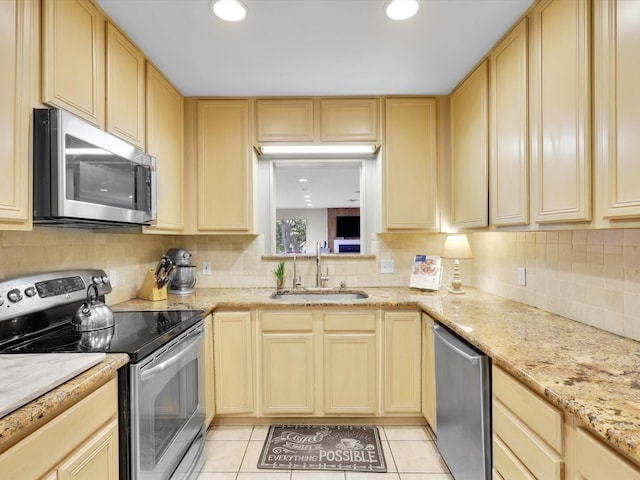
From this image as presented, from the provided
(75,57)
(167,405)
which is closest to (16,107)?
(75,57)

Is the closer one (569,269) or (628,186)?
(628,186)

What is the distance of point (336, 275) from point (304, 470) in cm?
140

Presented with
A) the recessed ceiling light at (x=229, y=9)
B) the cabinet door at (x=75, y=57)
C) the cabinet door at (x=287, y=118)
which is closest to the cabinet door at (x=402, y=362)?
the cabinet door at (x=287, y=118)

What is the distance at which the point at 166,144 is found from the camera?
7.45 feet

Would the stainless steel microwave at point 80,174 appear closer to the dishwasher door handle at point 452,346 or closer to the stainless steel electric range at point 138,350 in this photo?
the stainless steel electric range at point 138,350

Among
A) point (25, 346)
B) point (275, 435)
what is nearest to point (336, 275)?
point (275, 435)

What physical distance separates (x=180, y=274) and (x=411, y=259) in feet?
6.02

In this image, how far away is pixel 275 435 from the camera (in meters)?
2.20

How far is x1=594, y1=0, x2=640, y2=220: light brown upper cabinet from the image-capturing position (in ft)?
3.44

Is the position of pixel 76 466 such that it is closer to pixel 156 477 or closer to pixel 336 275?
pixel 156 477

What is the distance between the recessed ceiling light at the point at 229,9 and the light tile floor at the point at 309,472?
92.4 inches

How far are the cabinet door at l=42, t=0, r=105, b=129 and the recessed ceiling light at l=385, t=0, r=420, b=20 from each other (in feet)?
4.46

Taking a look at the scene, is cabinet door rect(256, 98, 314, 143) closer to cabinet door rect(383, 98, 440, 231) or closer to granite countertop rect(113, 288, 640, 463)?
cabinet door rect(383, 98, 440, 231)

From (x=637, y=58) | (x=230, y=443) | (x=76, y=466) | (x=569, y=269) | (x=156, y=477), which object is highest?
(x=637, y=58)
